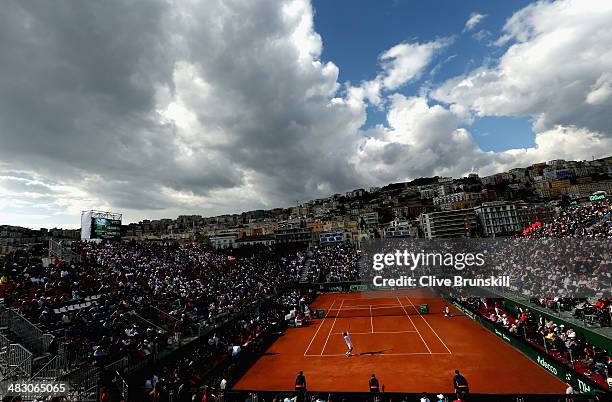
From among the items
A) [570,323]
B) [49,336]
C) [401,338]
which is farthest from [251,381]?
[570,323]

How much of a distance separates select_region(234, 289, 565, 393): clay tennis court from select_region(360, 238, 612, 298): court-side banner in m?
4.43

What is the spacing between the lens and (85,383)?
13562 mm

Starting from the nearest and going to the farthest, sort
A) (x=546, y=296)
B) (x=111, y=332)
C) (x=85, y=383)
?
(x=85, y=383) < (x=111, y=332) < (x=546, y=296)

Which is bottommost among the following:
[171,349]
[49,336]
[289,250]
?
[171,349]

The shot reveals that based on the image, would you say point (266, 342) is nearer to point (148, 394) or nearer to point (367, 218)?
point (148, 394)

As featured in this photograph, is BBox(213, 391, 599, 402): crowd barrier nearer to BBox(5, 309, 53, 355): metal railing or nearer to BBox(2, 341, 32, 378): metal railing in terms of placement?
BBox(2, 341, 32, 378): metal railing

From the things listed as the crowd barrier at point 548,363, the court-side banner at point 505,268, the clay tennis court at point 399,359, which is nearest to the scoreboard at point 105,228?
the clay tennis court at point 399,359

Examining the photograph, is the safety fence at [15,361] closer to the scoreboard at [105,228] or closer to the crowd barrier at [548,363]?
the crowd barrier at [548,363]

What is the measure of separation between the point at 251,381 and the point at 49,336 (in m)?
9.85

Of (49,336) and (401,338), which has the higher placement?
(49,336)

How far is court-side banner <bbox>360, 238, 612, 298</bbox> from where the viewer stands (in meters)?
25.7

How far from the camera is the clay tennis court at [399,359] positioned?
17.2 m
